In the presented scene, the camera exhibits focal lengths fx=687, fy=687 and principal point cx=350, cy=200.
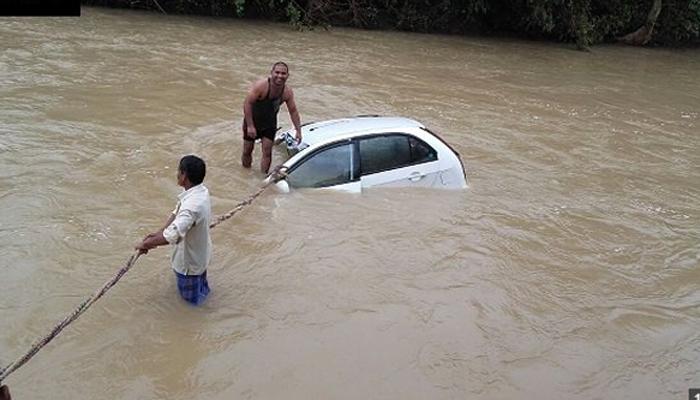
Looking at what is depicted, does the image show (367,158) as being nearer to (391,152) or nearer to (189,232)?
(391,152)

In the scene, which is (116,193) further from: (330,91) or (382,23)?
(382,23)

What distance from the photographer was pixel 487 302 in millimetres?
6332

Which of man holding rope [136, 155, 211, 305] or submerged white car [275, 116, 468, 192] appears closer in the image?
man holding rope [136, 155, 211, 305]

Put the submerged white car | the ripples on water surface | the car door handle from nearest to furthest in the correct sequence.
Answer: the ripples on water surface
the submerged white car
the car door handle

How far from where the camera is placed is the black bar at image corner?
241 cm

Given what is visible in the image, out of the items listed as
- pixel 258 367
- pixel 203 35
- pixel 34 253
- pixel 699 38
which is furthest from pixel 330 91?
pixel 699 38

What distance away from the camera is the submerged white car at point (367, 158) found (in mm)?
7719

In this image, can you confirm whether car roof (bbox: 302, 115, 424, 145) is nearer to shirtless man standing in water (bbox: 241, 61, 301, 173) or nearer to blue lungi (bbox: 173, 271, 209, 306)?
shirtless man standing in water (bbox: 241, 61, 301, 173)

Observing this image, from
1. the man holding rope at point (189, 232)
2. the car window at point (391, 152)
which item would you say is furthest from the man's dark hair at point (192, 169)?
the car window at point (391, 152)

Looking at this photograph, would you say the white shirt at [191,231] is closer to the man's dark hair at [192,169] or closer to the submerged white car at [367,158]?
the man's dark hair at [192,169]

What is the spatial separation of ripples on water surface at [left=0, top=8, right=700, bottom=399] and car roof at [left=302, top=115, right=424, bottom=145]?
0.71m

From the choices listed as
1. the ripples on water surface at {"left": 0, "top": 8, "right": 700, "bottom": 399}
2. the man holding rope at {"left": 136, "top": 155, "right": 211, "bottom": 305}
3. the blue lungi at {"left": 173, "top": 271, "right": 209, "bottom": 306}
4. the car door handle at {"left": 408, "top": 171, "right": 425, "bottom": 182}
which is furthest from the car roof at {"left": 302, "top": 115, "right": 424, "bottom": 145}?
the man holding rope at {"left": 136, "top": 155, "right": 211, "bottom": 305}

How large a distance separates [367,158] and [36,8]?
17.9 feet

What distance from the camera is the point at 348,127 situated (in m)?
7.98
